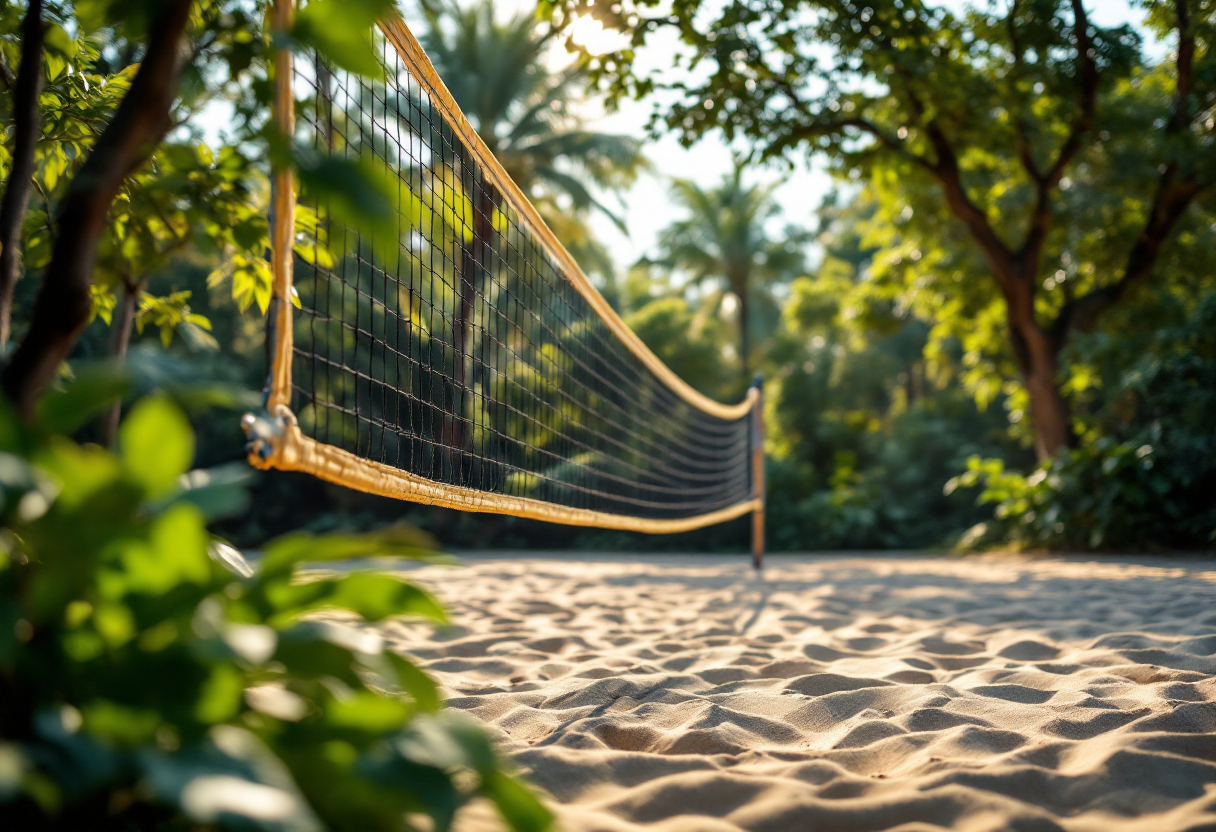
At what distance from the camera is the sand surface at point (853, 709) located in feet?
4.17

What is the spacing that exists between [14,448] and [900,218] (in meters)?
9.60

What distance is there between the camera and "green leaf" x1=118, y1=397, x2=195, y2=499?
78 cm

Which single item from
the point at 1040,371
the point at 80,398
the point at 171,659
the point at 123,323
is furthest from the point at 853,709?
the point at 1040,371

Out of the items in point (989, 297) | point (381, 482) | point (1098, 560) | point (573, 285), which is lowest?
point (1098, 560)

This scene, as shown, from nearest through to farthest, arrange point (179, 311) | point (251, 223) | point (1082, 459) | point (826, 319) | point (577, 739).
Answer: point (251, 223)
point (577, 739)
point (179, 311)
point (1082, 459)
point (826, 319)

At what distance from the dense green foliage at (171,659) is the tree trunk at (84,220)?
144 mm

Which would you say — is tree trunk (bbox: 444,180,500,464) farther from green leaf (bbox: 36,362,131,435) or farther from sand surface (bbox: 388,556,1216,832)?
green leaf (bbox: 36,362,131,435)

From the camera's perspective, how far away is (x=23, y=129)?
106 cm

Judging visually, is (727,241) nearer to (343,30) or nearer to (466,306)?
(466,306)

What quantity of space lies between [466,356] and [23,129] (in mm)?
1496

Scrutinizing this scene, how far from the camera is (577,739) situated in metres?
1.65

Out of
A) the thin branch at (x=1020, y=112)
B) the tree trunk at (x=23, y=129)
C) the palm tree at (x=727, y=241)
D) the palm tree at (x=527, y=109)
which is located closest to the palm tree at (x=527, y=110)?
the palm tree at (x=527, y=109)

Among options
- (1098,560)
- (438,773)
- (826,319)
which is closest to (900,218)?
(1098,560)

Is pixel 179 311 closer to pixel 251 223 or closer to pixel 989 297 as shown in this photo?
pixel 251 223
